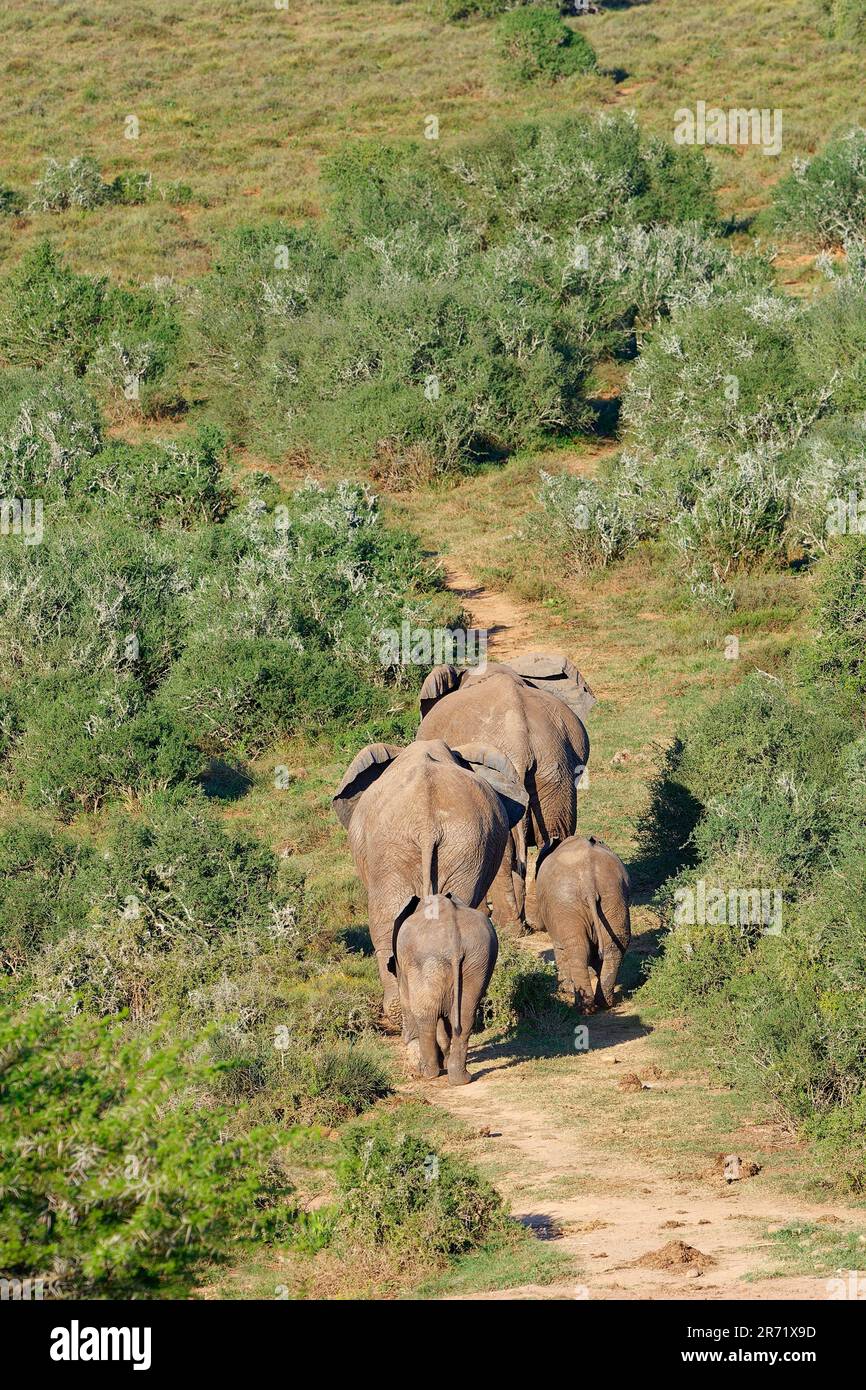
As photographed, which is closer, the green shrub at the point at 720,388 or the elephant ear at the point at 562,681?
the elephant ear at the point at 562,681

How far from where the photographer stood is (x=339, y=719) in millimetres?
21234

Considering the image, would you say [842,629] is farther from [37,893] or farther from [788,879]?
[37,893]

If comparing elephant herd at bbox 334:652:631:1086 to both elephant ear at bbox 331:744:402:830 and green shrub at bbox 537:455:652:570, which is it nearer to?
elephant ear at bbox 331:744:402:830

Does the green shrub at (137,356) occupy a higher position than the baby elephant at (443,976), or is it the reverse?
the baby elephant at (443,976)

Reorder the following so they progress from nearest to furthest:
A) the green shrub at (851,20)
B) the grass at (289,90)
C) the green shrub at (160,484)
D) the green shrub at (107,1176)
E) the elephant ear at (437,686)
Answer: the green shrub at (107,1176) → the elephant ear at (437,686) → the green shrub at (160,484) → the grass at (289,90) → the green shrub at (851,20)

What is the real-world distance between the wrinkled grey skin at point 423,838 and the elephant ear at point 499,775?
302mm

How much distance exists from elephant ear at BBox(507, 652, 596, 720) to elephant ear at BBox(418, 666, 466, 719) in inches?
22.8

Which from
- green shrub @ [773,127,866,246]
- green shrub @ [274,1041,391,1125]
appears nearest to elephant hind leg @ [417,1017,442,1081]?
green shrub @ [274,1041,391,1125]

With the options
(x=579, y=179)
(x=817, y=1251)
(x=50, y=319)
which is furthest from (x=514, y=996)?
(x=579, y=179)

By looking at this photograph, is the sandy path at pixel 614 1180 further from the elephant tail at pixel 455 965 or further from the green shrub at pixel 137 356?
the green shrub at pixel 137 356

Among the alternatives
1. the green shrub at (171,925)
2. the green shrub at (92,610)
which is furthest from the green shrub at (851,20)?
the green shrub at (171,925)

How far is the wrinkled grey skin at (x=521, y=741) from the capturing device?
15.0 meters

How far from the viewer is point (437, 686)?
16.5 meters

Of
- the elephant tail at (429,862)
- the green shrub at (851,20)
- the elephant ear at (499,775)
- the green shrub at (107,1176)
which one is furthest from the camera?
the green shrub at (851,20)
